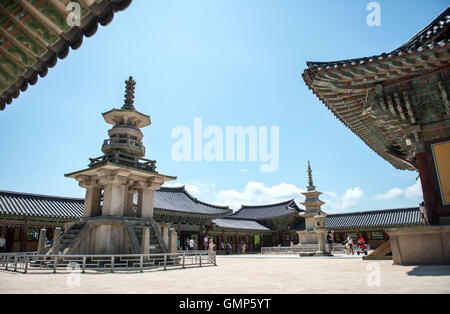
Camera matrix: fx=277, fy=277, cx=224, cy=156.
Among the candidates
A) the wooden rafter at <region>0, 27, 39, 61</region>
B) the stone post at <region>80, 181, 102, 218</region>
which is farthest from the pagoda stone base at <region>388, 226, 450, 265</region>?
the stone post at <region>80, 181, 102, 218</region>

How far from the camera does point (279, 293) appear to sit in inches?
190

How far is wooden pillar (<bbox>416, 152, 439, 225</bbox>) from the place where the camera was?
792 centimetres

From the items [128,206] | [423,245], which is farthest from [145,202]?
[423,245]

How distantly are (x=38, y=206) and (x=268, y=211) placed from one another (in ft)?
122

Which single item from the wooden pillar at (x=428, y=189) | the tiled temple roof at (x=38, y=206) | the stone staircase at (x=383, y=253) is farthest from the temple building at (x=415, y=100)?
the tiled temple roof at (x=38, y=206)

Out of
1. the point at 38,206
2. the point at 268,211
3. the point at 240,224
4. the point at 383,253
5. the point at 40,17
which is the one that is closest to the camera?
the point at 40,17

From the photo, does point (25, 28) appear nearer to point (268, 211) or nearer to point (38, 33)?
point (38, 33)

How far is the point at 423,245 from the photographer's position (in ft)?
24.8

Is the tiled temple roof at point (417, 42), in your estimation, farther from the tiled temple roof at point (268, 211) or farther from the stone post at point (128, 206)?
the tiled temple roof at point (268, 211)

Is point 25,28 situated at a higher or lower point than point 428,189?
higher

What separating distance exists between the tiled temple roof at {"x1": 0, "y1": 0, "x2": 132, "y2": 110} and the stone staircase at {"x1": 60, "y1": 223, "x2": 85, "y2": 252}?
9.67 metres

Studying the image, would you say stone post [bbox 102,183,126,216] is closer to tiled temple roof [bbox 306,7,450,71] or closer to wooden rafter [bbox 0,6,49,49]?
wooden rafter [bbox 0,6,49,49]

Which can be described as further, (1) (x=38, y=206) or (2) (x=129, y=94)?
(1) (x=38, y=206)
